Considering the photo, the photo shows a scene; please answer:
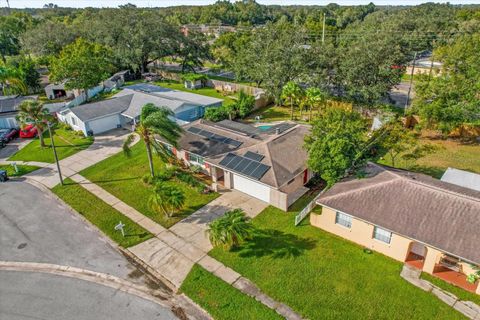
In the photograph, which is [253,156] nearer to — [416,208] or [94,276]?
[416,208]

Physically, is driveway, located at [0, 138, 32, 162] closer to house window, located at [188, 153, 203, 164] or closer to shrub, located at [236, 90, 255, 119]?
house window, located at [188, 153, 203, 164]

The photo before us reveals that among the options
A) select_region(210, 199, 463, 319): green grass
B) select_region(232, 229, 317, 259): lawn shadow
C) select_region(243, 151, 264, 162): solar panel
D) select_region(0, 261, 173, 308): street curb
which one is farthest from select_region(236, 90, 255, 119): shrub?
select_region(0, 261, 173, 308): street curb

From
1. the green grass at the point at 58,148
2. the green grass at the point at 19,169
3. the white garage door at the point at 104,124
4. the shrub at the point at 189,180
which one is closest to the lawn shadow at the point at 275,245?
the shrub at the point at 189,180

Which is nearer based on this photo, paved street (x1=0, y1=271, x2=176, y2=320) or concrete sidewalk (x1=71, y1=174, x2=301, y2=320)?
paved street (x1=0, y1=271, x2=176, y2=320)

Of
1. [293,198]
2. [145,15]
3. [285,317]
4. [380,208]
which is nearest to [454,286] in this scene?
[380,208]

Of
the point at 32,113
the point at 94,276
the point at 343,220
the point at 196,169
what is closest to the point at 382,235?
the point at 343,220
